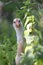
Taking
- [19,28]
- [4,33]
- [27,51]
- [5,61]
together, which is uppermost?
[27,51]

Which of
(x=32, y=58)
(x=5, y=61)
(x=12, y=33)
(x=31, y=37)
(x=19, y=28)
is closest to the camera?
(x=32, y=58)

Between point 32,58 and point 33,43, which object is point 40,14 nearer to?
point 33,43

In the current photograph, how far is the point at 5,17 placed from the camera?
369 centimetres

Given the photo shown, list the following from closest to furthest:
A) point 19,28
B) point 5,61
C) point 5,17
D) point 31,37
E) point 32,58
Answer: point 32,58, point 31,37, point 19,28, point 5,61, point 5,17

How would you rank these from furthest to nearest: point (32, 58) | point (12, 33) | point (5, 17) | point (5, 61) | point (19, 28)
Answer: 1. point (5, 17)
2. point (12, 33)
3. point (5, 61)
4. point (19, 28)
5. point (32, 58)

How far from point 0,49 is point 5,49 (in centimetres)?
8

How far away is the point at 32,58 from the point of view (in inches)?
37.4

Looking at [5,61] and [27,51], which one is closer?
[27,51]

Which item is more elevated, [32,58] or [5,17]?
[32,58]

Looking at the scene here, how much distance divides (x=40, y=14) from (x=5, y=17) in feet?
5.03

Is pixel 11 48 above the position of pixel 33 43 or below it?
below

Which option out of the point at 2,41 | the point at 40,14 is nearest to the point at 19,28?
the point at 40,14

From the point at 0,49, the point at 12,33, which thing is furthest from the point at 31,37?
the point at 12,33

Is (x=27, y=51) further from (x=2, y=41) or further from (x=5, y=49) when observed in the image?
(x=2, y=41)
